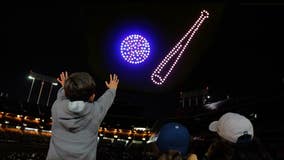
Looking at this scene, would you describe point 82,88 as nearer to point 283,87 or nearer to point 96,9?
point 283,87

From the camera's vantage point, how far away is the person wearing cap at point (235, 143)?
6.69 ft

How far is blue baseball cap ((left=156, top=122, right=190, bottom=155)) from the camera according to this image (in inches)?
79.0

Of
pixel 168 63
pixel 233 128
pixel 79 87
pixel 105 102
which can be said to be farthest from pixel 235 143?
pixel 168 63

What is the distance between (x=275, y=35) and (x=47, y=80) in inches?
886

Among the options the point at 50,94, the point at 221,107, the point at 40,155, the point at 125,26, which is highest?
the point at 125,26

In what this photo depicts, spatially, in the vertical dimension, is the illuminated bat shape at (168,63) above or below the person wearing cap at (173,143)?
above

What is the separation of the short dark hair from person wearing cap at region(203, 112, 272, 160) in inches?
38.4

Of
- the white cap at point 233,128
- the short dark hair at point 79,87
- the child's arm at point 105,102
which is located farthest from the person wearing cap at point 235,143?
the short dark hair at point 79,87

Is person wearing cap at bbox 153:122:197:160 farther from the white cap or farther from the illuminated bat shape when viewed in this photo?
the illuminated bat shape

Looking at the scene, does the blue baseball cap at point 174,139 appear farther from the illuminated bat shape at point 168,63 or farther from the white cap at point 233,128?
the illuminated bat shape at point 168,63

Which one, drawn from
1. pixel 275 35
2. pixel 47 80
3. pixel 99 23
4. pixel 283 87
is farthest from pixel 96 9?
pixel 283 87

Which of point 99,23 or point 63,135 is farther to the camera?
point 99,23

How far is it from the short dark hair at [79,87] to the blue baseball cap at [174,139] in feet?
2.14

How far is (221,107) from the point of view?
664 inches
